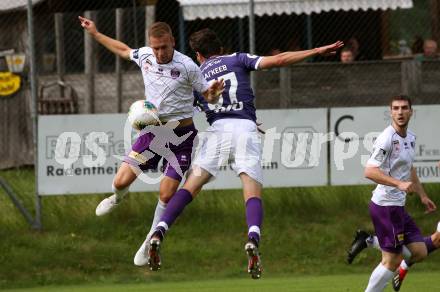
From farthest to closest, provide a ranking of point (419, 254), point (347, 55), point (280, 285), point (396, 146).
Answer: point (347, 55), point (280, 285), point (419, 254), point (396, 146)

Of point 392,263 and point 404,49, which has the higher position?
point 404,49

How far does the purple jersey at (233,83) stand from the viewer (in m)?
11.5

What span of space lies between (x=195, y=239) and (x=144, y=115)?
17.5 ft

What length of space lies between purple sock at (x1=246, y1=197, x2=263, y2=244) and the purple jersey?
2.76 feet

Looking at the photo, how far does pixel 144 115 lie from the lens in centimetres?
1153

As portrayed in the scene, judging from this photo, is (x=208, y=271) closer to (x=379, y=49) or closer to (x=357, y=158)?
(x=357, y=158)

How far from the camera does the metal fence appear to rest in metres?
17.0

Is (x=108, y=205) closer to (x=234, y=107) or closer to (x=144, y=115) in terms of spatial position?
(x=144, y=115)

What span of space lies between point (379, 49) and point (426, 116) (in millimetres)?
4876

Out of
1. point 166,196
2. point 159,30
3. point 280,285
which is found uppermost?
point 159,30

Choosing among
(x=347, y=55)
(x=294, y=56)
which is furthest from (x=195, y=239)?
(x=294, y=56)

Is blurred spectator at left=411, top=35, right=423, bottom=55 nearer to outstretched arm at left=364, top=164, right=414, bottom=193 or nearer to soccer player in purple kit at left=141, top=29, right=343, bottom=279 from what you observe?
outstretched arm at left=364, top=164, right=414, bottom=193

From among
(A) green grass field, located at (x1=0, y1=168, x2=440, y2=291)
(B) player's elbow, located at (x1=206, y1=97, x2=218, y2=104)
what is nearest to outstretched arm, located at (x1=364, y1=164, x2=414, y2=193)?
(B) player's elbow, located at (x1=206, y1=97, x2=218, y2=104)

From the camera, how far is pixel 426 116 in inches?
632
